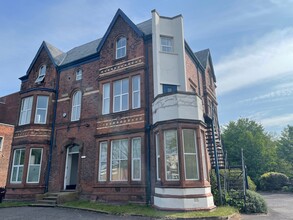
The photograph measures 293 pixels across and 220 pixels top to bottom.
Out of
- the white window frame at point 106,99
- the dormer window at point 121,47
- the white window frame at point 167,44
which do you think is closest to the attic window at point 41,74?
the white window frame at point 106,99

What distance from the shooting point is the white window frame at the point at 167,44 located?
1491 centimetres

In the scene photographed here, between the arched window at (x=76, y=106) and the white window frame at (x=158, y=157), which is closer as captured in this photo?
the white window frame at (x=158, y=157)

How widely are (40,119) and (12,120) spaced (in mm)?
13526

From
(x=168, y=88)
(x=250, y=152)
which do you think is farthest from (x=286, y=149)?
(x=168, y=88)

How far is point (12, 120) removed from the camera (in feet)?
92.6

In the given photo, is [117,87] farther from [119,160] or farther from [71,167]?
[71,167]

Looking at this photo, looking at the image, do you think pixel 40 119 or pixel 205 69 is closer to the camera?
pixel 40 119

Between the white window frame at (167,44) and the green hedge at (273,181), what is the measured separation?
19.2 m

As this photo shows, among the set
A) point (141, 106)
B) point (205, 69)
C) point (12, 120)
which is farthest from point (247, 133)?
point (12, 120)

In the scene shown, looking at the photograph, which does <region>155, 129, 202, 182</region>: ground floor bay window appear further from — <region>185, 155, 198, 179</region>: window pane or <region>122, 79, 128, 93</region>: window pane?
<region>122, 79, 128, 93</region>: window pane

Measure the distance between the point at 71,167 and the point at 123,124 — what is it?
637 cm

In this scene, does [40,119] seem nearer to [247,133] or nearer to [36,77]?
[36,77]

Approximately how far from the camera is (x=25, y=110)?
59.2ft

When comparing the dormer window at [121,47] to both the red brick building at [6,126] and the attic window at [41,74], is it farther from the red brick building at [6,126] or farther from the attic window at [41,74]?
the red brick building at [6,126]
